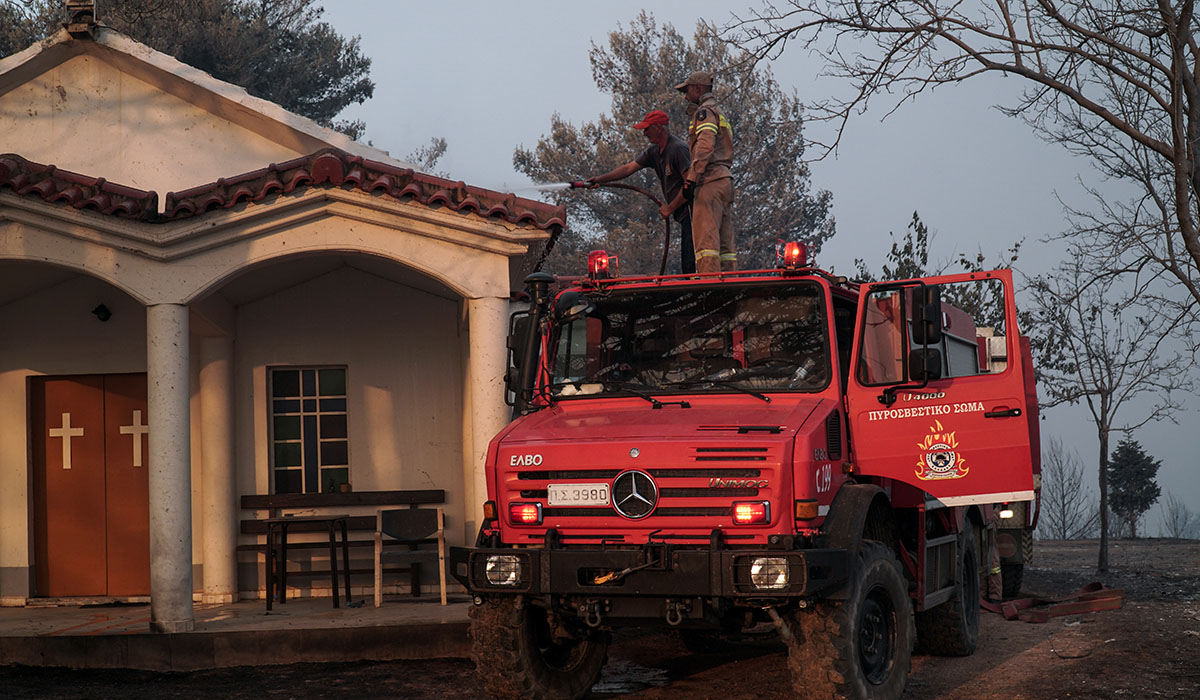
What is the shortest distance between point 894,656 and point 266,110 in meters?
8.50

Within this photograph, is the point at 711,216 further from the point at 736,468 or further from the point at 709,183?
the point at 736,468

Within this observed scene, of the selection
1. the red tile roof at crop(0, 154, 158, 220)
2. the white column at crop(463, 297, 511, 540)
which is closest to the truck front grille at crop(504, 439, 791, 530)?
the white column at crop(463, 297, 511, 540)

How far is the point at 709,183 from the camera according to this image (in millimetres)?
9758

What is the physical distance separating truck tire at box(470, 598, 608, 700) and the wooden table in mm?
4425

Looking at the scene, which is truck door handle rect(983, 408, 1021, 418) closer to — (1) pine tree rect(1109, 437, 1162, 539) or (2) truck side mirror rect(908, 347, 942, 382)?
(2) truck side mirror rect(908, 347, 942, 382)

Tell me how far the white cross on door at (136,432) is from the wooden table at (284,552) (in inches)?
62.0

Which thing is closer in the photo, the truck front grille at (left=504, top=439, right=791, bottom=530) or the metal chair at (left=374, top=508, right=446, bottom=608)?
the truck front grille at (left=504, top=439, right=791, bottom=530)

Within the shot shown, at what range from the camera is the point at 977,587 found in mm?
9586

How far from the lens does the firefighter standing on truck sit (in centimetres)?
961

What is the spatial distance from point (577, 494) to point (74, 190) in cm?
554

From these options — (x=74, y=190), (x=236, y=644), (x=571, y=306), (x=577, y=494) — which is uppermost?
(x=74, y=190)

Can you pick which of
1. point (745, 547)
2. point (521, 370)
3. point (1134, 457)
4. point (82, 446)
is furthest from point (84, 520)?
point (1134, 457)

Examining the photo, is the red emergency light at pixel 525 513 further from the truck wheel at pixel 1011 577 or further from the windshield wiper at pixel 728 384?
the truck wheel at pixel 1011 577

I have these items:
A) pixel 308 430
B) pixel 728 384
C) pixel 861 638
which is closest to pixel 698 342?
pixel 728 384
